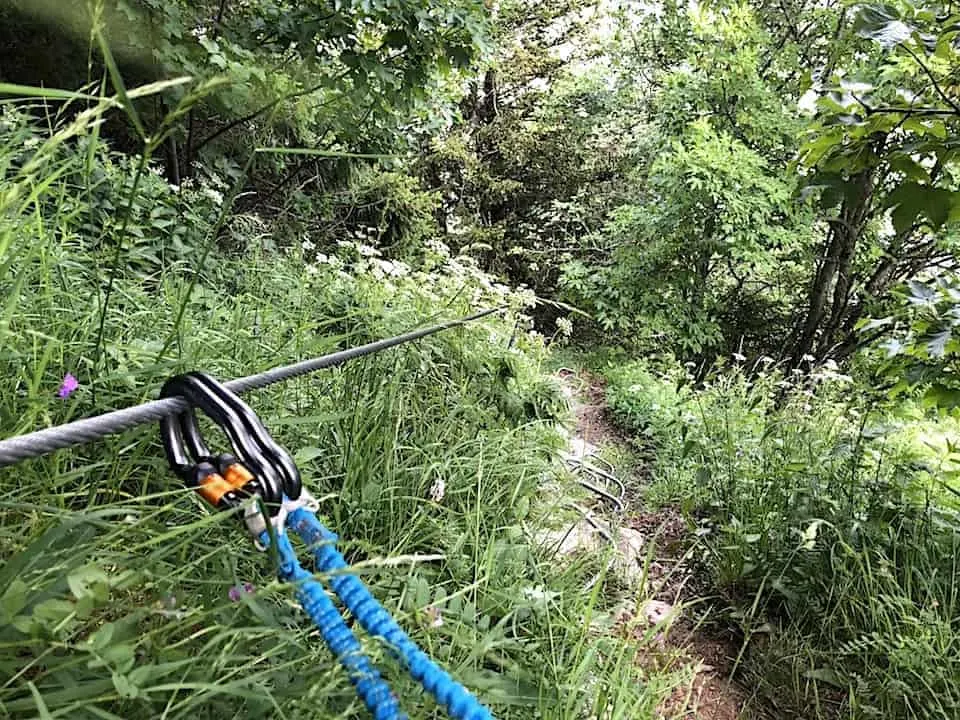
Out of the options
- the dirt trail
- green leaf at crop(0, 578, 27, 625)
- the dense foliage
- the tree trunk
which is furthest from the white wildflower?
the tree trunk

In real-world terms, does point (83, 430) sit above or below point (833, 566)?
above

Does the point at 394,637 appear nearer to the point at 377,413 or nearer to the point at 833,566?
the point at 377,413

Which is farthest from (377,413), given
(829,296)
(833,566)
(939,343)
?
(829,296)

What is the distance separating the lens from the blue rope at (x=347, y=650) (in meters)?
0.57

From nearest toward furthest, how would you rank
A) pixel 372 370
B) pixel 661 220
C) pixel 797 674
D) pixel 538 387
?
1. pixel 372 370
2. pixel 797 674
3. pixel 538 387
4. pixel 661 220

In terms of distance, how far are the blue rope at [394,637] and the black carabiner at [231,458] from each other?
0.15ft

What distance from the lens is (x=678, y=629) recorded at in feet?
7.50

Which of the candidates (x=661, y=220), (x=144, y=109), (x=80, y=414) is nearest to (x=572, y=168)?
(x=661, y=220)

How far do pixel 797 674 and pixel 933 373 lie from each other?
3.30 ft

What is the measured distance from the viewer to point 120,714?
623mm

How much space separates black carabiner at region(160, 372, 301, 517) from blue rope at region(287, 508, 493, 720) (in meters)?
0.04

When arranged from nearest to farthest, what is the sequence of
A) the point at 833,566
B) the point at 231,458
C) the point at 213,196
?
the point at 231,458 < the point at 833,566 < the point at 213,196

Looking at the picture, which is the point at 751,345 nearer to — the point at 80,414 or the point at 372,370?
the point at 372,370

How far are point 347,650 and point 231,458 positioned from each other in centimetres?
23
